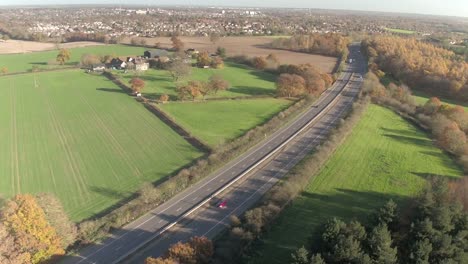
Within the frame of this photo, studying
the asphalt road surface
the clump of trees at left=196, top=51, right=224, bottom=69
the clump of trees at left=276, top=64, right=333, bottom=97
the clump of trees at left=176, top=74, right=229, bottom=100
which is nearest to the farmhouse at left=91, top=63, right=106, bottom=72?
the clump of trees at left=196, top=51, right=224, bottom=69

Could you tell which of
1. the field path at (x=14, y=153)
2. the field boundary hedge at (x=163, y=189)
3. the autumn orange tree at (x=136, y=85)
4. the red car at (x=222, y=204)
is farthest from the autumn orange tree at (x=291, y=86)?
the field path at (x=14, y=153)

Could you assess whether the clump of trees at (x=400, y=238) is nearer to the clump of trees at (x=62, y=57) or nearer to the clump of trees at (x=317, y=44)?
the clump of trees at (x=62, y=57)

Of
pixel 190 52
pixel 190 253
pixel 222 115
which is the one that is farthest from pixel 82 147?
pixel 190 52

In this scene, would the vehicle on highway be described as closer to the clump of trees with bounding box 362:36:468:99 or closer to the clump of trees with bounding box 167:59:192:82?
the clump of trees with bounding box 167:59:192:82

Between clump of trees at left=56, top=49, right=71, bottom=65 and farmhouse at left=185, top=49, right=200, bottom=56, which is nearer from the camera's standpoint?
clump of trees at left=56, top=49, right=71, bottom=65

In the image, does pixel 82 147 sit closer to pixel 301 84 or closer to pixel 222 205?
pixel 222 205

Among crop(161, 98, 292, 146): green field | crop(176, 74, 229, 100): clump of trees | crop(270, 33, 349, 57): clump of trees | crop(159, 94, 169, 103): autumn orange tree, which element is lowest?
crop(161, 98, 292, 146): green field

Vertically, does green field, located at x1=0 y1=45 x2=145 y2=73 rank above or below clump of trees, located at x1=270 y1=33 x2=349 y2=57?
below
